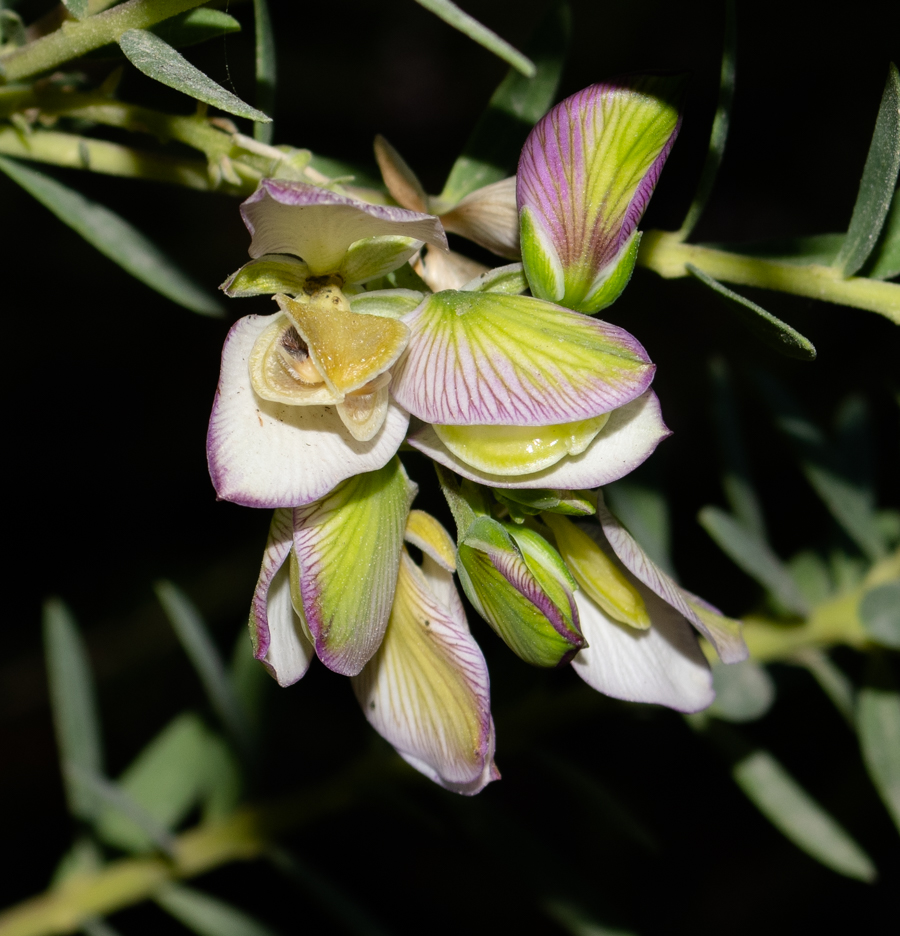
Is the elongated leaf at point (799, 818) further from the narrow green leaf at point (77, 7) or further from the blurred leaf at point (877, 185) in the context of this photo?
the narrow green leaf at point (77, 7)

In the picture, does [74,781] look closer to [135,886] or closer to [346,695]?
[135,886]

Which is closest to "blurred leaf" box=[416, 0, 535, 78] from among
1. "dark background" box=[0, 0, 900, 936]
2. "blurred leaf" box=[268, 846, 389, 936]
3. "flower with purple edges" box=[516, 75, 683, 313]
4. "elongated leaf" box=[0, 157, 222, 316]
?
"flower with purple edges" box=[516, 75, 683, 313]

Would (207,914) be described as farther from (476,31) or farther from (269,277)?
(476,31)

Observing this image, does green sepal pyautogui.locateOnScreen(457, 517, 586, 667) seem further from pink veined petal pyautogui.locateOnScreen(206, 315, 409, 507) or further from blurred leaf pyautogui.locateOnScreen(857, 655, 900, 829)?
blurred leaf pyautogui.locateOnScreen(857, 655, 900, 829)

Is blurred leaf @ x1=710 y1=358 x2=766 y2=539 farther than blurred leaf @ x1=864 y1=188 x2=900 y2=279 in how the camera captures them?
Yes

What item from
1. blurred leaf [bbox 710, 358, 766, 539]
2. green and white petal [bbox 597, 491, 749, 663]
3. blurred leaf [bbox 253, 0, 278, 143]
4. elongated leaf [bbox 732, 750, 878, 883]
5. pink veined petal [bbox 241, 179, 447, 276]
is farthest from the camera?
blurred leaf [bbox 710, 358, 766, 539]
